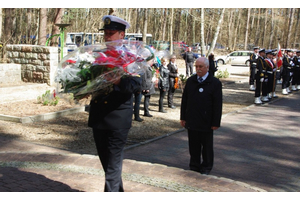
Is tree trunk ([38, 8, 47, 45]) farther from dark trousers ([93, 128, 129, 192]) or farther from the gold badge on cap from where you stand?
dark trousers ([93, 128, 129, 192])

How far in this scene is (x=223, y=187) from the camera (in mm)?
4977

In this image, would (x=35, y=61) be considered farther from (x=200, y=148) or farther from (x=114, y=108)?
(x=114, y=108)

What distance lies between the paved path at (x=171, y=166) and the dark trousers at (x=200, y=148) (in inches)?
12.0

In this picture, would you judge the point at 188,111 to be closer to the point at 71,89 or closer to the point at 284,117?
the point at 71,89

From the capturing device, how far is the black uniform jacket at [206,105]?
5695 millimetres

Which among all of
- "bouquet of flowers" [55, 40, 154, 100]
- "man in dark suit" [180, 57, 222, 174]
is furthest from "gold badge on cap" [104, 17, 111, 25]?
"man in dark suit" [180, 57, 222, 174]

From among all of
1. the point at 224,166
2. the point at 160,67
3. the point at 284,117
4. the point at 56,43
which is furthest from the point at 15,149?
the point at 56,43

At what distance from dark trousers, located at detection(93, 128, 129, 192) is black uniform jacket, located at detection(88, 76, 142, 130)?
0.08 metres

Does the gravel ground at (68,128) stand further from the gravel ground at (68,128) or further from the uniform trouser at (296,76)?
the uniform trouser at (296,76)

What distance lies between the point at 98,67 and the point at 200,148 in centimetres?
267

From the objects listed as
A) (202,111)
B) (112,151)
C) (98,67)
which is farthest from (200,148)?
(98,67)

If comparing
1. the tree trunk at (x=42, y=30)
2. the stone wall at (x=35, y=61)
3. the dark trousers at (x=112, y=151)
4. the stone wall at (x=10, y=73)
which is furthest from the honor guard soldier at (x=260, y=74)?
the dark trousers at (x=112, y=151)

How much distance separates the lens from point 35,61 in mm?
13539

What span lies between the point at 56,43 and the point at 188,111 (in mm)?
14444
